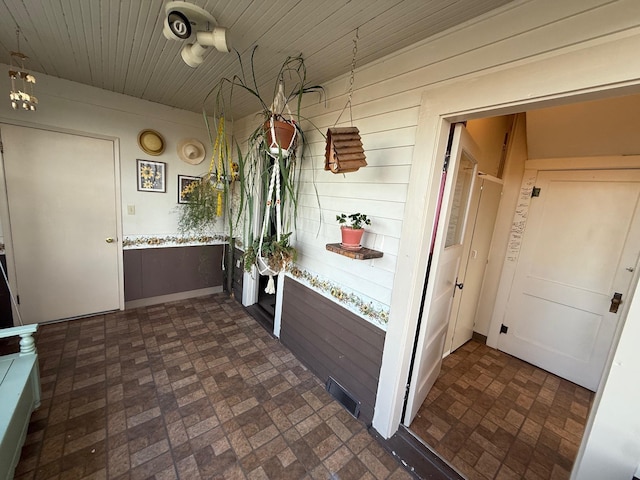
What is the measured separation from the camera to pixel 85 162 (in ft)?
8.20

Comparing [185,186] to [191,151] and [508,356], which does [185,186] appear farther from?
[508,356]

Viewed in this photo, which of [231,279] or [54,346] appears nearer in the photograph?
[54,346]

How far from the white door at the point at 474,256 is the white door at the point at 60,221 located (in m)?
3.60

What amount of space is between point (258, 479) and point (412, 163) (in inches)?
73.2

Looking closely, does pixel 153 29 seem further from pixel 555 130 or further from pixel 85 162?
pixel 555 130

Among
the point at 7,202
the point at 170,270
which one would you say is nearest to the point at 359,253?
the point at 170,270

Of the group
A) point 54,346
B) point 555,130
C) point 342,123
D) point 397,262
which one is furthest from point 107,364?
point 555,130

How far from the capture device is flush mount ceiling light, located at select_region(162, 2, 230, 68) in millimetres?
1207

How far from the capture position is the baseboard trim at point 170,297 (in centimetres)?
299

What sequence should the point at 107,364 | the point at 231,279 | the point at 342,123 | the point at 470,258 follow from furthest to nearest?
the point at 231,279 < the point at 470,258 < the point at 107,364 < the point at 342,123

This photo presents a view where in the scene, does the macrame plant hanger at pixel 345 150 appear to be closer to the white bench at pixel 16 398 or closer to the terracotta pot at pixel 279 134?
the terracotta pot at pixel 279 134

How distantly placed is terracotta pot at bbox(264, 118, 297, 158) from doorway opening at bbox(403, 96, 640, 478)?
1.48m

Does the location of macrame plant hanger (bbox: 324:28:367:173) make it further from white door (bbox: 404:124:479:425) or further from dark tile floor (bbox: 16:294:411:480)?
dark tile floor (bbox: 16:294:411:480)

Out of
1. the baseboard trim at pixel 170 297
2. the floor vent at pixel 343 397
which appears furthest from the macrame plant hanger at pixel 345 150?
the baseboard trim at pixel 170 297
